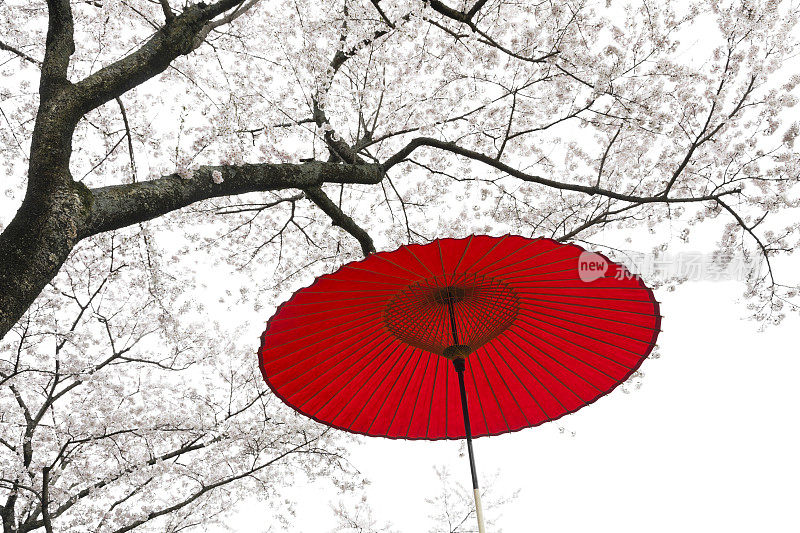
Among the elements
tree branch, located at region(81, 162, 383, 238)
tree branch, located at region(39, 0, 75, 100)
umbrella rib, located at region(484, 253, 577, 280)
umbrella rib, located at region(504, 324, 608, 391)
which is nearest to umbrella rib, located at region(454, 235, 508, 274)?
umbrella rib, located at region(484, 253, 577, 280)

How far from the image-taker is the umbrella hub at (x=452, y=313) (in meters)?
1.93

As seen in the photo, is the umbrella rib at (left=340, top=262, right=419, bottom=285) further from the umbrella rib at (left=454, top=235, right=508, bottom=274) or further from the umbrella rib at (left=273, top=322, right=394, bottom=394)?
the umbrella rib at (left=273, top=322, right=394, bottom=394)

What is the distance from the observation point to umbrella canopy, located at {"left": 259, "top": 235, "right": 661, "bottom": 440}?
1.82 meters

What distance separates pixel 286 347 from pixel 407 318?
51cm

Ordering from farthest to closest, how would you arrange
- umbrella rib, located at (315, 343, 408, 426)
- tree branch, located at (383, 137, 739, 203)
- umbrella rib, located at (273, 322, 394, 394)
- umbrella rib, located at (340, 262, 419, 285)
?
tree branch, located at (383, 137, 739, 203) < umbrella rib, located at (315, 343, 408, 426) < umbrella rib, located at (273, 322, 394, 394) < umbrella rib, located at (340, 262, 419, 285)

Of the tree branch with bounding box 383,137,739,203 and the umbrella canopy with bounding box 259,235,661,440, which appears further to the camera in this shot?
the tree branch with bounding box 383,137,739,203

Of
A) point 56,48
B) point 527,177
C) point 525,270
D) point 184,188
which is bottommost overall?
point 525,270

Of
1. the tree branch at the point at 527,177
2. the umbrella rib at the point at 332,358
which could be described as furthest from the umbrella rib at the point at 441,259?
the tree branch at the point at 527,177

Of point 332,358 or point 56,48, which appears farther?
point 56,48

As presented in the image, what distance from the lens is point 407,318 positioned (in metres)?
2.07

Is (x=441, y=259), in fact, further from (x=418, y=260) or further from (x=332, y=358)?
(x=332, y=358)

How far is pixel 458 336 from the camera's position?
2.16 m

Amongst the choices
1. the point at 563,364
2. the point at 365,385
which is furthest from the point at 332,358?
the point at 563,364

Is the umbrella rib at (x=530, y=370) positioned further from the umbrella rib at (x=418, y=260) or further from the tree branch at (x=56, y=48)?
the tree branch at (x=56, y=48)
